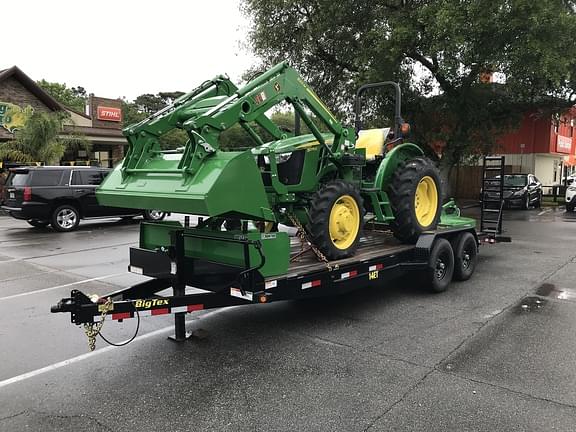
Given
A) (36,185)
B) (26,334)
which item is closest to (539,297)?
(26,334)

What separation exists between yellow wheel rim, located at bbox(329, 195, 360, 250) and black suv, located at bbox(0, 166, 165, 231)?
8846 mm

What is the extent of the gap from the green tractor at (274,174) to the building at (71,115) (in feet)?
69.7

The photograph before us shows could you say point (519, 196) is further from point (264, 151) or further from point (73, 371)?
point (73, 371)

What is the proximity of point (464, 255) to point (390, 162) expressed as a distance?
234 cm

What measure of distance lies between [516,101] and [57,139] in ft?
67.2

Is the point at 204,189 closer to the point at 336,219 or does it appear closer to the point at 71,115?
the point at 336,219

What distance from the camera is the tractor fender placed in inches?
268

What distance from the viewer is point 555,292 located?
24.2 ft

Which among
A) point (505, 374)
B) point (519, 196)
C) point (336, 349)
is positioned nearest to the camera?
point (505, 374)

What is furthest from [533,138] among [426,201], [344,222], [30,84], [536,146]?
[30,84]

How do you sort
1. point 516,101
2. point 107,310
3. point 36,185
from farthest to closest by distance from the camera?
point 516,101, point 36,185, point 107,310

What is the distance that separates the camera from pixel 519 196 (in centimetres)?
2255

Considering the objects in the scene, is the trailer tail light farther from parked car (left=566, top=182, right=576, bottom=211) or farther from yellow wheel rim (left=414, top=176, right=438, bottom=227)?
parked car (left=566, top=182, right=576, bottom=211)

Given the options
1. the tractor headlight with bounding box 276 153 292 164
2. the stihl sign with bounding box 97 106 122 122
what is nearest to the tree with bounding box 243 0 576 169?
the tractor headlight with bounding box 276 153 292 164
